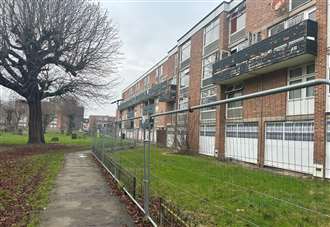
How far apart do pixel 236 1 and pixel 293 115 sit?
20939 millimetres

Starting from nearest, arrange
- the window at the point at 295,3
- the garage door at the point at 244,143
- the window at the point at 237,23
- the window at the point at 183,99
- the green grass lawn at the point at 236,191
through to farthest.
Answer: the garage door at the point at 244,143 → the green grass lawn at the point at 236,191 → the window at the point at 295,3 → the window at the point at 237,23 → the window at the point at 183,99

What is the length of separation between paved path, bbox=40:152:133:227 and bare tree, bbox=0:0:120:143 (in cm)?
1491

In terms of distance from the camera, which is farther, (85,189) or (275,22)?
(275,22)

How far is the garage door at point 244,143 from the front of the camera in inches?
132

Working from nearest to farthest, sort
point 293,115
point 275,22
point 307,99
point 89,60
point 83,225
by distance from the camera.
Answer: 1. point 293,115
2. point 307,99
3. point 83,225
4. point 275,22
5. point 89,60

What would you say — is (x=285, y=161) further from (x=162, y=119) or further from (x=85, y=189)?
(x=85, y=189)

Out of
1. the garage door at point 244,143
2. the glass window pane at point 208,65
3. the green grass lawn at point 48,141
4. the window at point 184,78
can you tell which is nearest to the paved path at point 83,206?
the garage door at point 244,143

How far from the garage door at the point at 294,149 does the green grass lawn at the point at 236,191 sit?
169 mm

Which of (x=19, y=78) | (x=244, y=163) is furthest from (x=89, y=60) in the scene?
(x=244, y=163)

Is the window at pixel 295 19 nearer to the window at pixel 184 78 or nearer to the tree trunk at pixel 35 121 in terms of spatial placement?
the window at pixel 184 78

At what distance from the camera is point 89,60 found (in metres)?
24.0

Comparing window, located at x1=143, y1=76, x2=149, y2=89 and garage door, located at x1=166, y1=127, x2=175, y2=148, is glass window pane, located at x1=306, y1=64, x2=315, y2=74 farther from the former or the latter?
window, located at x1=143, y1=76, x2=149, y2=89

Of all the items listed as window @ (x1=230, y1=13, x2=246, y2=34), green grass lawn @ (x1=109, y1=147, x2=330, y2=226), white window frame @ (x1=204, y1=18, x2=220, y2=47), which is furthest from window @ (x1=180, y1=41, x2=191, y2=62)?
green grass lawn @ (x1=109, y1=147, x2=330, y2=226)

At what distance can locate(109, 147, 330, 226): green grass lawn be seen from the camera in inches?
141
